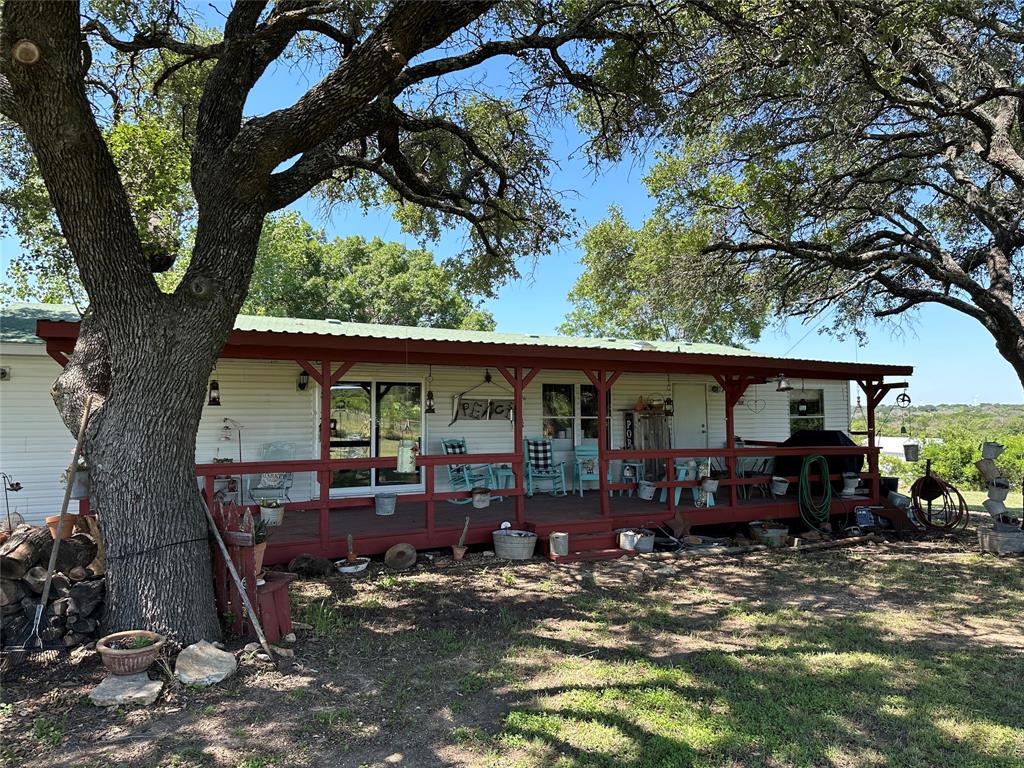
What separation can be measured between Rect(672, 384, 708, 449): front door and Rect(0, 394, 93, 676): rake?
9.51 metres

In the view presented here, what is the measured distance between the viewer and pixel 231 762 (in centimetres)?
279

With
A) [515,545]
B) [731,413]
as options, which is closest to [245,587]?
[515,545]

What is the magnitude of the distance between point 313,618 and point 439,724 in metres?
1.93

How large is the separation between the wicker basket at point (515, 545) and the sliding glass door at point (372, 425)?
219 cm

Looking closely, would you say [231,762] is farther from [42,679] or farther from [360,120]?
[360,120]

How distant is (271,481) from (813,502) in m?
7.87

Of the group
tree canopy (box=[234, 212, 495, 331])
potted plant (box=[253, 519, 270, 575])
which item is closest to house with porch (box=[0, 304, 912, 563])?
potted plant (box=[253, 519, 270, 575])

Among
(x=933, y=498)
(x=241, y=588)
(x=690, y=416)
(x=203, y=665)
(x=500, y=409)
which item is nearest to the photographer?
(x=203, y=665)

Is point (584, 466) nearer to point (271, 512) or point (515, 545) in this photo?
point (515, 545)

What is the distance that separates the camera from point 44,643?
3.85 m

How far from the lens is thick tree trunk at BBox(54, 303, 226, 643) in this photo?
386 centimetres

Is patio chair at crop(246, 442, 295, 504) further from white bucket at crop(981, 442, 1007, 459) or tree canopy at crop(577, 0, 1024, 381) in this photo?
white bucket at crop(981, 442, 1007, 459)

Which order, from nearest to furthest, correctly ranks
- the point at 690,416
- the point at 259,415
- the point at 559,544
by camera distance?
the point at 559,544 → the point at 259,415 → the point at 690,416

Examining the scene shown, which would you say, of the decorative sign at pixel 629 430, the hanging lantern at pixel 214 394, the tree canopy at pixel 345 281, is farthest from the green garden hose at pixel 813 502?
the tree canopy at pixel 345 281
